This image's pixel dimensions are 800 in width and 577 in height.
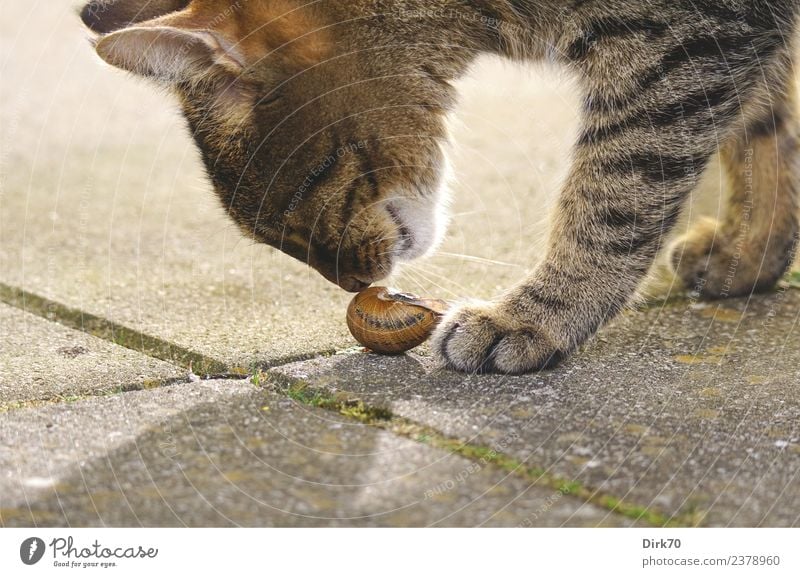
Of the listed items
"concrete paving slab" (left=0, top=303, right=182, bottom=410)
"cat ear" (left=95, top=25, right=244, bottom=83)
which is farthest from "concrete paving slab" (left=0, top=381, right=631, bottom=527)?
"cat ear" (left=95, top=25, right=244, bottom=83)

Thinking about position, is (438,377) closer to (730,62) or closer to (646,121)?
(646,121)

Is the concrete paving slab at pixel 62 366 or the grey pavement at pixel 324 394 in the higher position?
the grey pavement at pixel 324 394

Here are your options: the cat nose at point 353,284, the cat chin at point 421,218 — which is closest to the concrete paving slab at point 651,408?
the cat nose at point 353,284

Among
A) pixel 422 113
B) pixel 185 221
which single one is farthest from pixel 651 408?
pixel 185 221

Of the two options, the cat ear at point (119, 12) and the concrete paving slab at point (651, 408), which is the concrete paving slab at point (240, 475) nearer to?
the concrete paving slab at point (651, 408)

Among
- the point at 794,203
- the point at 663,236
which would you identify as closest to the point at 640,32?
the point at 663,236

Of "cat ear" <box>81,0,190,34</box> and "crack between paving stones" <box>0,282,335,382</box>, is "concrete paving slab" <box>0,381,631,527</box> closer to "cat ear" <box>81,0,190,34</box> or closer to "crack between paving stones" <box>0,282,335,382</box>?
"crack between paving stones" <box>0,282,335,382</box>

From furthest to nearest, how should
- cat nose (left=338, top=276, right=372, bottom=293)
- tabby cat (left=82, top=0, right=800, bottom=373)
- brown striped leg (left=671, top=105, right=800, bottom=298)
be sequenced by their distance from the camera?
brown striped leg (left=671, top=105, right=800, bottom=298)
cat nose (left=338, top=276, right=372, bottom=293)
tabby cat (left=82, top=0, right=800, bottom=373)
